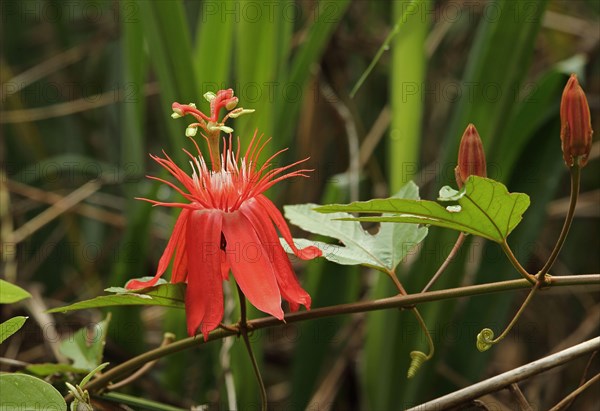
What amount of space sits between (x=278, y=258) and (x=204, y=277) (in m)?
0.05

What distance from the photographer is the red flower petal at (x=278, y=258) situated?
0.50 m

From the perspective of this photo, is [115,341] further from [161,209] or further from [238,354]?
[161,209]

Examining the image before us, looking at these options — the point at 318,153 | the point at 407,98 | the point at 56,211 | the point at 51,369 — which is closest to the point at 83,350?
the point at 51,369

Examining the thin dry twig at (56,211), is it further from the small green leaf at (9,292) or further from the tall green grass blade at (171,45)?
the small green leaf at (9,292)

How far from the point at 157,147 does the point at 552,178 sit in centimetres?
98

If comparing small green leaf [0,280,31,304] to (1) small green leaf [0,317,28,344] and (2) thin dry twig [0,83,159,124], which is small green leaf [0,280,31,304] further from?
(2) thin dry twig [0,83,159,124]

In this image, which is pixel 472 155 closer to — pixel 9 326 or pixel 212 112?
pixel 212 112

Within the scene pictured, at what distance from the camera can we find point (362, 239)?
59 cm

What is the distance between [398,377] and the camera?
0.94 meters

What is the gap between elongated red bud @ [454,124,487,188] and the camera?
1.74ft

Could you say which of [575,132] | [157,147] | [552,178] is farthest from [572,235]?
[575,132]

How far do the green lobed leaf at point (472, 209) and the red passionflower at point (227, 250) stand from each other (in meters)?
0.07

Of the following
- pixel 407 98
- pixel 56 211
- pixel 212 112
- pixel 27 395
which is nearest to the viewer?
pixel 27 395

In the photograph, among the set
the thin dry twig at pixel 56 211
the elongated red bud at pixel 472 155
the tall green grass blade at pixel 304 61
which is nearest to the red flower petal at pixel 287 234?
the elongated red bud at pixel 472 155
